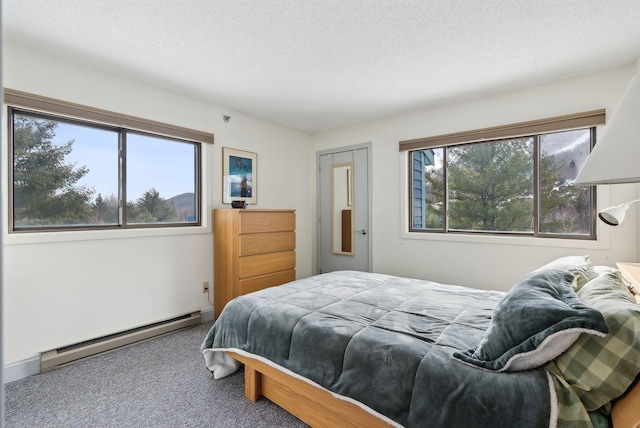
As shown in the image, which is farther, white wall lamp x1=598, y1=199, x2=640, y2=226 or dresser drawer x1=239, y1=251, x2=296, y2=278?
dresser drawer x1=239, y1=251, x2=296, y2=278

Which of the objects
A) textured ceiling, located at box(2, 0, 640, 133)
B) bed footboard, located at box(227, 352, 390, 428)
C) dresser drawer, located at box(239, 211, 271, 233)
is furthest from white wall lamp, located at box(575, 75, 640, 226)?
dresser drawer, located at box(239, 211, 271, 233)

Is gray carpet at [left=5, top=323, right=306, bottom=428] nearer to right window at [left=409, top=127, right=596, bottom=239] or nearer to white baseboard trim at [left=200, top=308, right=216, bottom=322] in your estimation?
white baseboard trim at [left=200, top=308, right=216, bottom=322]

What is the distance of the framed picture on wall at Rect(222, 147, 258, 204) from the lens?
3871 mm

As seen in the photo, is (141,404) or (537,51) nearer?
(141,404)

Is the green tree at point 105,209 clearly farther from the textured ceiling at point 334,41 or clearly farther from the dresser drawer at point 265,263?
the dresser drawer at point 265,263

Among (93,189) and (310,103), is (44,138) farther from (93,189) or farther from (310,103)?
(310,103)

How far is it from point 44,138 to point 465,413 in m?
3.42

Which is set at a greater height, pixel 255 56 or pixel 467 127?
pixel 255 56

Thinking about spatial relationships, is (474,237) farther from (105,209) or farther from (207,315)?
(105,209)

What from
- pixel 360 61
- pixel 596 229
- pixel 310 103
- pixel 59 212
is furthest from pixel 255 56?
pixel 596 229

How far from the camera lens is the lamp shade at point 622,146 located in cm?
87

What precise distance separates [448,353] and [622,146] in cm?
107

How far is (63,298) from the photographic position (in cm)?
266

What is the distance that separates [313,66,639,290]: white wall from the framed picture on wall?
1.26 metres
